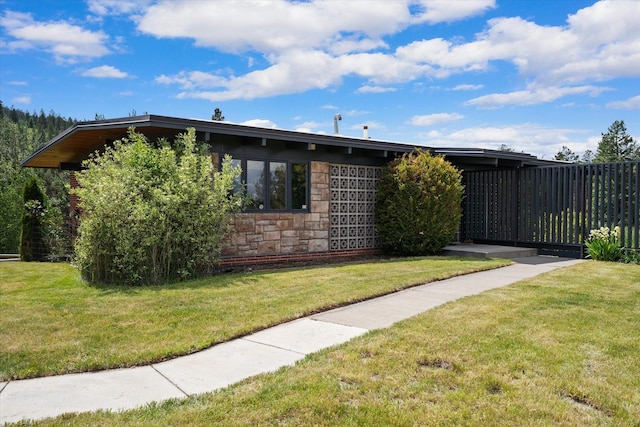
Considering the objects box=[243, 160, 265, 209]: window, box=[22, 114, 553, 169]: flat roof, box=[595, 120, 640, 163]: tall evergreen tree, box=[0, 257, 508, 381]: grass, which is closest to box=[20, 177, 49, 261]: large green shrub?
box=[22, 114, 553, 169]: flat roof

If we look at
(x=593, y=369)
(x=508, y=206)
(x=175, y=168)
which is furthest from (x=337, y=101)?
(x=593, y=369)

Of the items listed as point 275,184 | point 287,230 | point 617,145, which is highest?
point 617,145

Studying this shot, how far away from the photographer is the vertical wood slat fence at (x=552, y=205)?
36.2 ft

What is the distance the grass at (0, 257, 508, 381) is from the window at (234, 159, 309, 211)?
2141mm

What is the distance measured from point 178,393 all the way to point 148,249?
15.5 feet

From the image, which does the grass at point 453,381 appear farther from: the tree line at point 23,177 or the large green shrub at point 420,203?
the tree line at point 23,177

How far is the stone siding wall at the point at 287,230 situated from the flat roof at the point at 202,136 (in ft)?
3.60

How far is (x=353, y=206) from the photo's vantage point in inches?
487

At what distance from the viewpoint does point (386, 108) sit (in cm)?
2231

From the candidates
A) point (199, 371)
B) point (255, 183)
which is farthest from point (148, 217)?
point (199, 371)

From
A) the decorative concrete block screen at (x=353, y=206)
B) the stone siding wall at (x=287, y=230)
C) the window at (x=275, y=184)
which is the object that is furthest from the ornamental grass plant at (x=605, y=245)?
the window at (x=275, y=184)

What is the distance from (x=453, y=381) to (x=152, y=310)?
12.7 ft

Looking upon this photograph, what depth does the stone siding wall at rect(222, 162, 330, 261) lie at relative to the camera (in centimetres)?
1038

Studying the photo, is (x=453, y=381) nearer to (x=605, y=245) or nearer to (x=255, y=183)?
(x=255, y=183)
